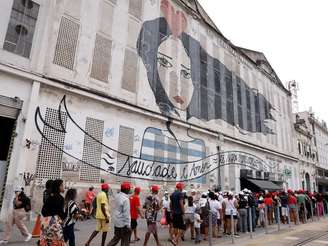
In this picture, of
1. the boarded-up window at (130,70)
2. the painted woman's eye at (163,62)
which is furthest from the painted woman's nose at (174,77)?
the boarded-up window at (130,70)

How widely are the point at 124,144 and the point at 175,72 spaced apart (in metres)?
7.71

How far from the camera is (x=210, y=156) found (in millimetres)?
21531

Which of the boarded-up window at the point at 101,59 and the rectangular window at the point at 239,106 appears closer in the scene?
the boarded-up window at the point at 101,59

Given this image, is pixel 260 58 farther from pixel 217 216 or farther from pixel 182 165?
pixel 217 216

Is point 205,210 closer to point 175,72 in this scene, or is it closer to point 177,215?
point 177,215

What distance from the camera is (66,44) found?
13.7 meters

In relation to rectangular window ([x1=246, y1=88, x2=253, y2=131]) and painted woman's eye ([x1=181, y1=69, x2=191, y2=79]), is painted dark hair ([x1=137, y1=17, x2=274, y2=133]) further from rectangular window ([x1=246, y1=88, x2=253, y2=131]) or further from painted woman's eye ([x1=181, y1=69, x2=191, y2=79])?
painted woman's eye ([x1=181, y1=69, x2=191, y2=79])

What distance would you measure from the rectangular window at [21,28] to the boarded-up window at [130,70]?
542cm

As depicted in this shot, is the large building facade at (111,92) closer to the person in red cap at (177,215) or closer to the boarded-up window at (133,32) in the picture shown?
the boarded-up window at (133,32)

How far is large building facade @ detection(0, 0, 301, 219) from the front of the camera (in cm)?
1170

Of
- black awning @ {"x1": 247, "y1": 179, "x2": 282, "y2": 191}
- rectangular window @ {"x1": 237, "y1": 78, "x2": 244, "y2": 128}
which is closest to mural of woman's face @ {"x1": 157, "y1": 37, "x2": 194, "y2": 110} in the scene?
rectangular window @ {"x1": 237, "y1": 78, "x2": 244, "y2": 128}

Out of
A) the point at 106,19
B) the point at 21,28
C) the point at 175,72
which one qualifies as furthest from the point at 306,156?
the point at 21,28

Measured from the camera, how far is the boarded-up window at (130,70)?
16.2m

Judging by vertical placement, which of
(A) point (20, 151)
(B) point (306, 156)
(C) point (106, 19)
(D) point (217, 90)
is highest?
(C) point (106, 19)
